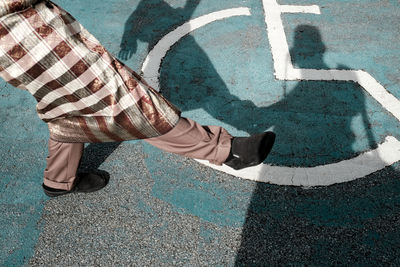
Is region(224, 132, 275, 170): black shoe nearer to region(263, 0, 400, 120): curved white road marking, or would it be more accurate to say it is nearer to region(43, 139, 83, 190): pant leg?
region(43, 139, 83, 190): pant leg

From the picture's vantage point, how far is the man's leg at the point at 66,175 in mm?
2803

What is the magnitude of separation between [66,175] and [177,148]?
3.57 feet

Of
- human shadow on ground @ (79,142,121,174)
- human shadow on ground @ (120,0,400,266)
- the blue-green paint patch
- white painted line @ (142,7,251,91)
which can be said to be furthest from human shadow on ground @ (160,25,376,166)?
human shadow on ground @ (79,142,121,174)

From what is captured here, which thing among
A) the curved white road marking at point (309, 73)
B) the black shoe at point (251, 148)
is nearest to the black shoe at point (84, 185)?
the black shoe at point (251, 148)

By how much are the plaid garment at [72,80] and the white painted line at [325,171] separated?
3.91 ft

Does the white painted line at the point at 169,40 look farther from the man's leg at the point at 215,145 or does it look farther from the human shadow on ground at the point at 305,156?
the man's leg at the point at 215,145

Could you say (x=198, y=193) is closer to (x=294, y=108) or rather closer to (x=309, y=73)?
(x=294, y=108)

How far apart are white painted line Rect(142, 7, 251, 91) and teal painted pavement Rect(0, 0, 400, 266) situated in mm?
106

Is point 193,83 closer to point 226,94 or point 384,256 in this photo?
point 226,94

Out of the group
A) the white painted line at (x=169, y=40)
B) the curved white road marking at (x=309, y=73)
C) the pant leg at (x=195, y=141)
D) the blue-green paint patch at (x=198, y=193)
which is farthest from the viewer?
the white painted line at (x=169, y=40)

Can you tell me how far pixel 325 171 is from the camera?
10.6ft

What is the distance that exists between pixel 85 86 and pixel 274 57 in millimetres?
3087

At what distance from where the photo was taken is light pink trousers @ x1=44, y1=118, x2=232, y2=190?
261 centimetres

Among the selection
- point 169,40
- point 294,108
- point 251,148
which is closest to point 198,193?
point 251,148
